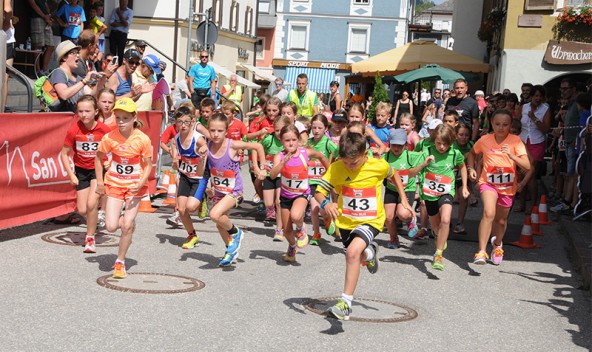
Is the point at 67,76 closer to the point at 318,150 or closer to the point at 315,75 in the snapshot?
the point at 318,150

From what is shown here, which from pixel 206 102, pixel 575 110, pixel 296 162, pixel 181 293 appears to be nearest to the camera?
pixel 181 293

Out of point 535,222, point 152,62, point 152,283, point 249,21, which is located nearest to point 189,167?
point 152,283

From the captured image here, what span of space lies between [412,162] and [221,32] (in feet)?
102

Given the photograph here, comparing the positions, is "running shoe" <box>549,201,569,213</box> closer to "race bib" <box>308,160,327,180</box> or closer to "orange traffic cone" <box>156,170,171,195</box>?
"race bib" <box>308,160,327,180</box>

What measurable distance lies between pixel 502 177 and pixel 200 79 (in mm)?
10790

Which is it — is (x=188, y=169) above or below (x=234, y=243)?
above

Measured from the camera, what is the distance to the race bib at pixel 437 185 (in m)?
11.4

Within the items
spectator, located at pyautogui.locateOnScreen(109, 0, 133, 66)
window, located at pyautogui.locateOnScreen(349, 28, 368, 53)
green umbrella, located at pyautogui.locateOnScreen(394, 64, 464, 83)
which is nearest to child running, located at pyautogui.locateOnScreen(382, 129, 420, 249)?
spectator, located at pyautogui.locateOnScreen(109, 0, 133, 66)

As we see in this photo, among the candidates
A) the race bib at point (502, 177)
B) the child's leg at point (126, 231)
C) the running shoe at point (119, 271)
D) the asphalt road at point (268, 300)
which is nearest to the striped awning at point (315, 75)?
the asphalt road at point (268, 300)

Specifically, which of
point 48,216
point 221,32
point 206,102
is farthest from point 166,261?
point 221,32

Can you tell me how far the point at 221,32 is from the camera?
4216cm

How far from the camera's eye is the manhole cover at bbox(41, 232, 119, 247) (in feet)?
35.3

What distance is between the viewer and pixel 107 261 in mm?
9758

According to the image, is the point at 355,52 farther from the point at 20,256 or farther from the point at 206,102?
the point at 20,256
